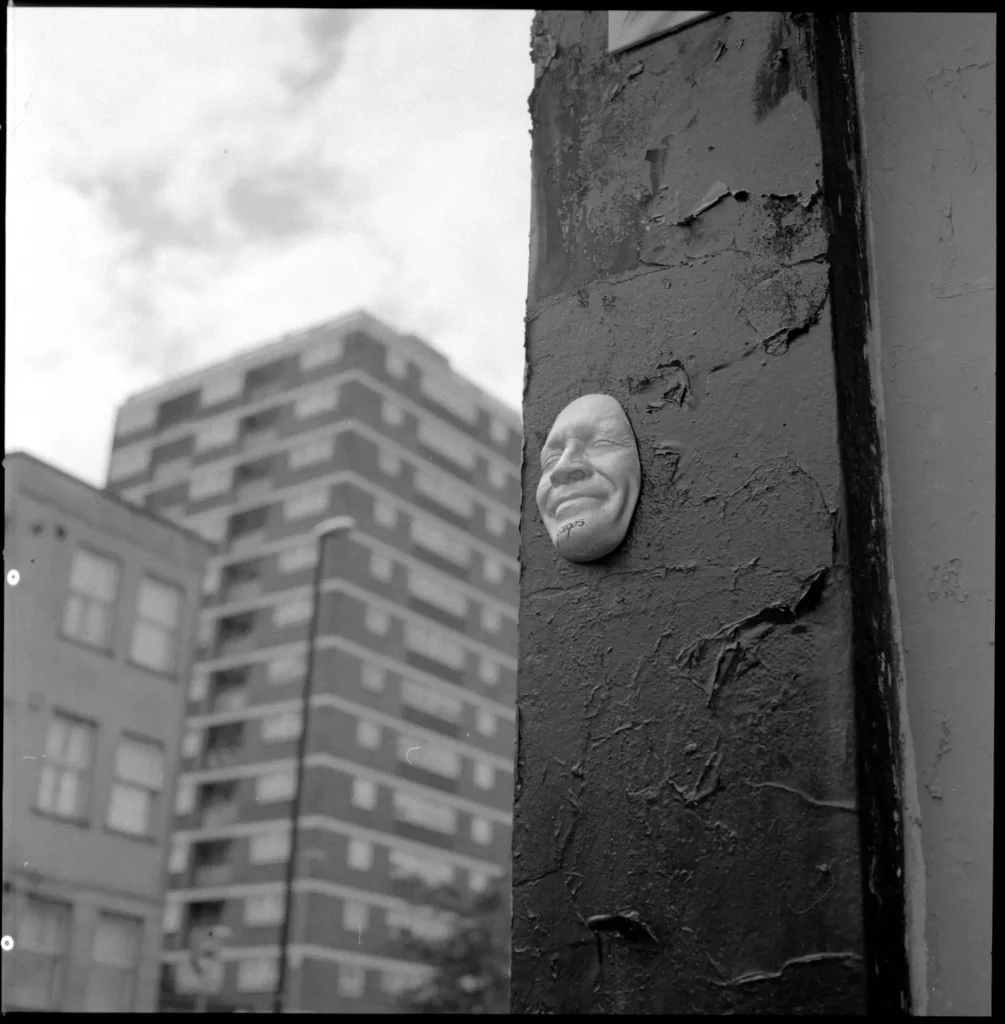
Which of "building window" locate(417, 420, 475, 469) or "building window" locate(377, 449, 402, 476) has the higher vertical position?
"building window" locate(417, 420, 475, 469)

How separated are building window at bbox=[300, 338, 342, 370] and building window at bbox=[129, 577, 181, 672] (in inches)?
763

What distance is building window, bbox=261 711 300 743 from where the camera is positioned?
3147 centimetres

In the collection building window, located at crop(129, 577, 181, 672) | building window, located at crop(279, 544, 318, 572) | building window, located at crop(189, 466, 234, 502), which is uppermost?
building window, located at crop(189, 466, 234, 502)

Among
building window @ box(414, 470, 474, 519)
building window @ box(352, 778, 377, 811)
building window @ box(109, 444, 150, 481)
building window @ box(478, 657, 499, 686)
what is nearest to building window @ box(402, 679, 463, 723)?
building window @ box(478, 657, 499, 686)

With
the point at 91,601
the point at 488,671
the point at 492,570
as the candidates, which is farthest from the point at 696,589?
the point at 492,570

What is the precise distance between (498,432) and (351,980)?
54.4 ft

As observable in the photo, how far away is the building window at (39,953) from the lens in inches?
575

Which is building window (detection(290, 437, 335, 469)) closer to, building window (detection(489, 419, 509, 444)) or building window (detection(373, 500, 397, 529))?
building window (detection(373, 500, 397, 529))

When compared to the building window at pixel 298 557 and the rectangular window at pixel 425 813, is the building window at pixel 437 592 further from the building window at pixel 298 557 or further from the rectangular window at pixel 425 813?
the rectangular window at pixel 425 813

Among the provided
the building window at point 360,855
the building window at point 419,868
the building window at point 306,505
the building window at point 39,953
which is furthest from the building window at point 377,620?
the building window at point 39,953

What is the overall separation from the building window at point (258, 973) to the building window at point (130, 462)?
576 inches

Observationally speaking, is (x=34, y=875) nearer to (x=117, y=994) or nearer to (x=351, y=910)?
(x=117, y=994)

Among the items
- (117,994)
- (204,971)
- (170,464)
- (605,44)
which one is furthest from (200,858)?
(605,44)

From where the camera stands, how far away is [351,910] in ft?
100.0
